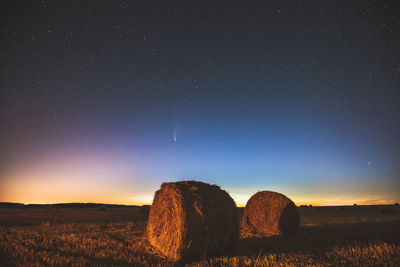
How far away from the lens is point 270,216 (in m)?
12.8

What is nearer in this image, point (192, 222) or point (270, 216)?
point (192, 222)

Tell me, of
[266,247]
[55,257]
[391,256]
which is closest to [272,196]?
[266,247]

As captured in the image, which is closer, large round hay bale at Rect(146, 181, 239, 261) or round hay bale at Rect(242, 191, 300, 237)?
large round hay bale at Rect(146, 181, 239, 261)

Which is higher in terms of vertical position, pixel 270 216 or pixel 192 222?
pixel 192 222

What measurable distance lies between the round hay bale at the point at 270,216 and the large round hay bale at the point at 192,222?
5.34m

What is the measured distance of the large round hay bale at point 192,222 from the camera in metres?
6.91

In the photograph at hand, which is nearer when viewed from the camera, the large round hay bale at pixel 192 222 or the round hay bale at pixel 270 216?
the large round hay bale at pixel 192 222

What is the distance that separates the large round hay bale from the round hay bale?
5.34 meters

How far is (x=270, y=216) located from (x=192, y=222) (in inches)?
279

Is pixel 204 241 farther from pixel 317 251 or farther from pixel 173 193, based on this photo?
pixel 317 251

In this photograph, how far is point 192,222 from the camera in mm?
7031

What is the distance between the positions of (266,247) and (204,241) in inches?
93.4

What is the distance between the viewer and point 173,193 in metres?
7.45

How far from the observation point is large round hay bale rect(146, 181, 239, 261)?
6914 millimetres
